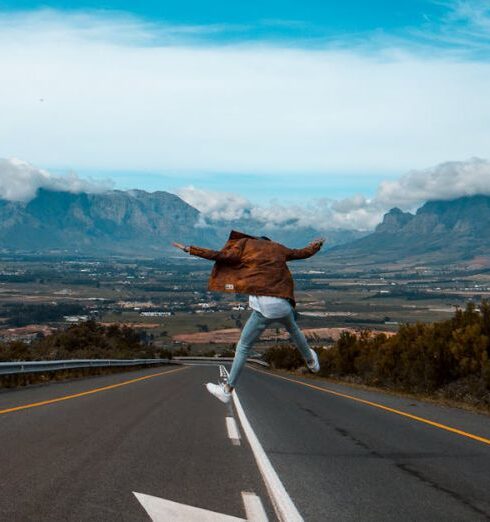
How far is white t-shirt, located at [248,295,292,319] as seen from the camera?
28.5 ft

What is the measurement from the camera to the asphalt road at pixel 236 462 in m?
5.33

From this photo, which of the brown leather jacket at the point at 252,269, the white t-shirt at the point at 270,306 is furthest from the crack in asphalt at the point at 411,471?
the brown leather jacket at the point at 252,269

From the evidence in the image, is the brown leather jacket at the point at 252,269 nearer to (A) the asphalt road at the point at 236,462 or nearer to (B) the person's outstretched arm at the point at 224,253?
(B) the person's outstretched arm at the point at 224,253

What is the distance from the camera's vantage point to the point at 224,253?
28.7 ft

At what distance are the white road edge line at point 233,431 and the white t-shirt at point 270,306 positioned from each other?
1.62m

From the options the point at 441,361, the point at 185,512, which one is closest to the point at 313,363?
the point at 185,512

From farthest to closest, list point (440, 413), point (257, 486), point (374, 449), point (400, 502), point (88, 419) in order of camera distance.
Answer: point (440, 413)
point (88, 419)
point (374, 449)
point (257, 486)
point (400, 502)

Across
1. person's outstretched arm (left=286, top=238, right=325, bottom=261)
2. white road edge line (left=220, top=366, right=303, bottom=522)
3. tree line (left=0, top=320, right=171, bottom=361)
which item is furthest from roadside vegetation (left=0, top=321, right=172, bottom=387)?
white road edge line (left=220, top=366, right=303, bottom=522)

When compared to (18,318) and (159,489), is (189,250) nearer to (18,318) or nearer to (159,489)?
(159,489)

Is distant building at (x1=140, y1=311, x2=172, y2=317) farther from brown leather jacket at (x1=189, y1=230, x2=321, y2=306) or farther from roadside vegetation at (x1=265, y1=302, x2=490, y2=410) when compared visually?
brown leather jacket at (x1=189, y1=230, x2=321, y2=306)

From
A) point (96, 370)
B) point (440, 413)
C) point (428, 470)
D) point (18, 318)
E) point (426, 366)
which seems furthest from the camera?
point (18, 318)

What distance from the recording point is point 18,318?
121062 millimetres

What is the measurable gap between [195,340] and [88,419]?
111901mm

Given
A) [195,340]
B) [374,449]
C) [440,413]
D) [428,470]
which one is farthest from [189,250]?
[195,340]
